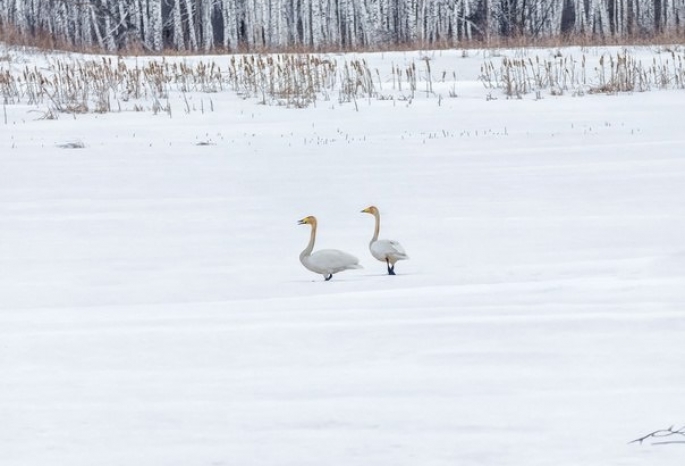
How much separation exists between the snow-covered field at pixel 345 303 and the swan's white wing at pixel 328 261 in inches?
4.4

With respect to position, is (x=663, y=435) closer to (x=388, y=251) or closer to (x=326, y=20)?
(x=388, y=251)

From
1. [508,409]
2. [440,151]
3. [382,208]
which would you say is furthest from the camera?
[440,151]

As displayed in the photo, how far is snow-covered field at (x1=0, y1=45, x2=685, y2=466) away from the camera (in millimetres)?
3057

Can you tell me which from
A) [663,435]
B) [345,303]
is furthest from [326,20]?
[663,435]

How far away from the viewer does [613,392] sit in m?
3.34

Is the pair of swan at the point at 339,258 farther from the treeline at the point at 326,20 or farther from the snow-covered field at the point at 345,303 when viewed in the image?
the treeline at the point at 326,20

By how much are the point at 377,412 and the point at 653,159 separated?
8.45m

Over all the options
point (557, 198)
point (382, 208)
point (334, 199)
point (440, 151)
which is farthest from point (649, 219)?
point (440, 151)

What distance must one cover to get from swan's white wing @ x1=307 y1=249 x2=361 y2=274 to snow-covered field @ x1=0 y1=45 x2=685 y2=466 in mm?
112

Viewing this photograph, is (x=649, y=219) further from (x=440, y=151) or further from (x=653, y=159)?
(x=440, y=151)

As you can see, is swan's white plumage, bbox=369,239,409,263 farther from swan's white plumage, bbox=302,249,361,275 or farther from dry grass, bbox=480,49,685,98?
dry grass, bbox=480,49,685,98

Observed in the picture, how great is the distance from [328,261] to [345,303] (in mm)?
866

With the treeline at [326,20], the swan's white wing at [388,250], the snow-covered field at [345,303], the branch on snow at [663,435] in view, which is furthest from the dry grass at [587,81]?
the branch on snow at [663,435]

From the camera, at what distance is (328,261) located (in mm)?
5918
